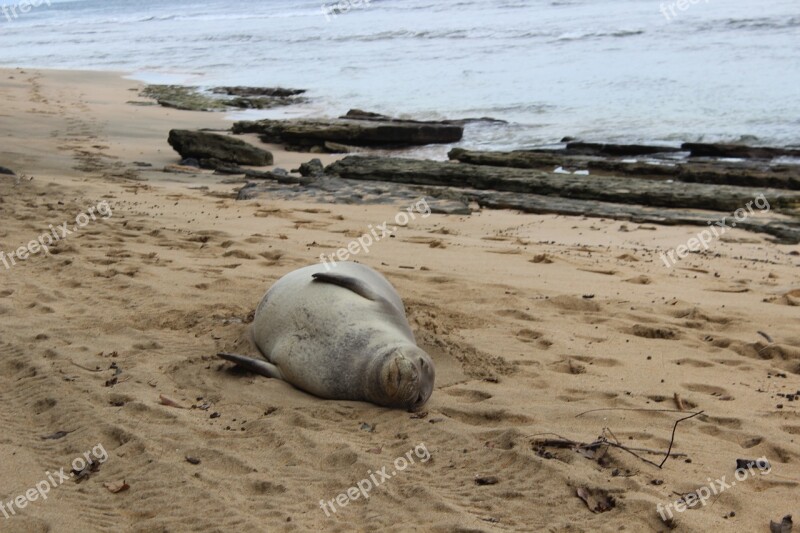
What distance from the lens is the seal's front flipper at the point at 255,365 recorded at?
177 inches

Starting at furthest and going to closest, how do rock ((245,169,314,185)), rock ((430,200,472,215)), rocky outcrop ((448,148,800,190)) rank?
rock ((245,169,314,185)) < rocky outcrop ((448,148,800,190)) < rock ((430,200,472,215))

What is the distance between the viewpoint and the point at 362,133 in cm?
1416

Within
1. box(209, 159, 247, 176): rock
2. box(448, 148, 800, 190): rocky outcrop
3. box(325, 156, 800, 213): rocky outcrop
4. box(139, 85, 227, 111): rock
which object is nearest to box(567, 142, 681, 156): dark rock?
box(448, 148, 800, 190): rocky outcrop

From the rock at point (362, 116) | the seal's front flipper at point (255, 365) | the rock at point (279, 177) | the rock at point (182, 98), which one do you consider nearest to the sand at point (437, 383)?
the seal's front flipper at point (255, 365)

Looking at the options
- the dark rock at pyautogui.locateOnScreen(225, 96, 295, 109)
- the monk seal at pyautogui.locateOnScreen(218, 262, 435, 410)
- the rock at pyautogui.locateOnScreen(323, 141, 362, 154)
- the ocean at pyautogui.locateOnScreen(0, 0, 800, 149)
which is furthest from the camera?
the dark rock at pyautogui.locateOnScreen(225, 96, 295, 109)

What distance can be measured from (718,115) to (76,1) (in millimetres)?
115457

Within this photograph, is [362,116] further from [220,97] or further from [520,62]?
[520,62]

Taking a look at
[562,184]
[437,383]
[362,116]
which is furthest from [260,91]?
[437,383]

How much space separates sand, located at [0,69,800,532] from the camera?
3.29 m

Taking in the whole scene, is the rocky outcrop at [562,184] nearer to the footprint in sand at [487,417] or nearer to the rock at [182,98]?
the footprint in sand at [487,417]

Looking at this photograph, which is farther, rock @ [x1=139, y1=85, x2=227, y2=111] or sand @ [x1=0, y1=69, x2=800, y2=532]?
rock @ [x1=139, y1=85, x2=227, y2=111]

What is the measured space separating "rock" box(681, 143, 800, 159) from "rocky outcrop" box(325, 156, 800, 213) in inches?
81.2

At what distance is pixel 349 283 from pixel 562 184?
5.73m

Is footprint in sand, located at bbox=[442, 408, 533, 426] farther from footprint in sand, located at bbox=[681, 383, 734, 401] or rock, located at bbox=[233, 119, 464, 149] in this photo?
rock, located at bbox=[233, 119, 464, 149]
